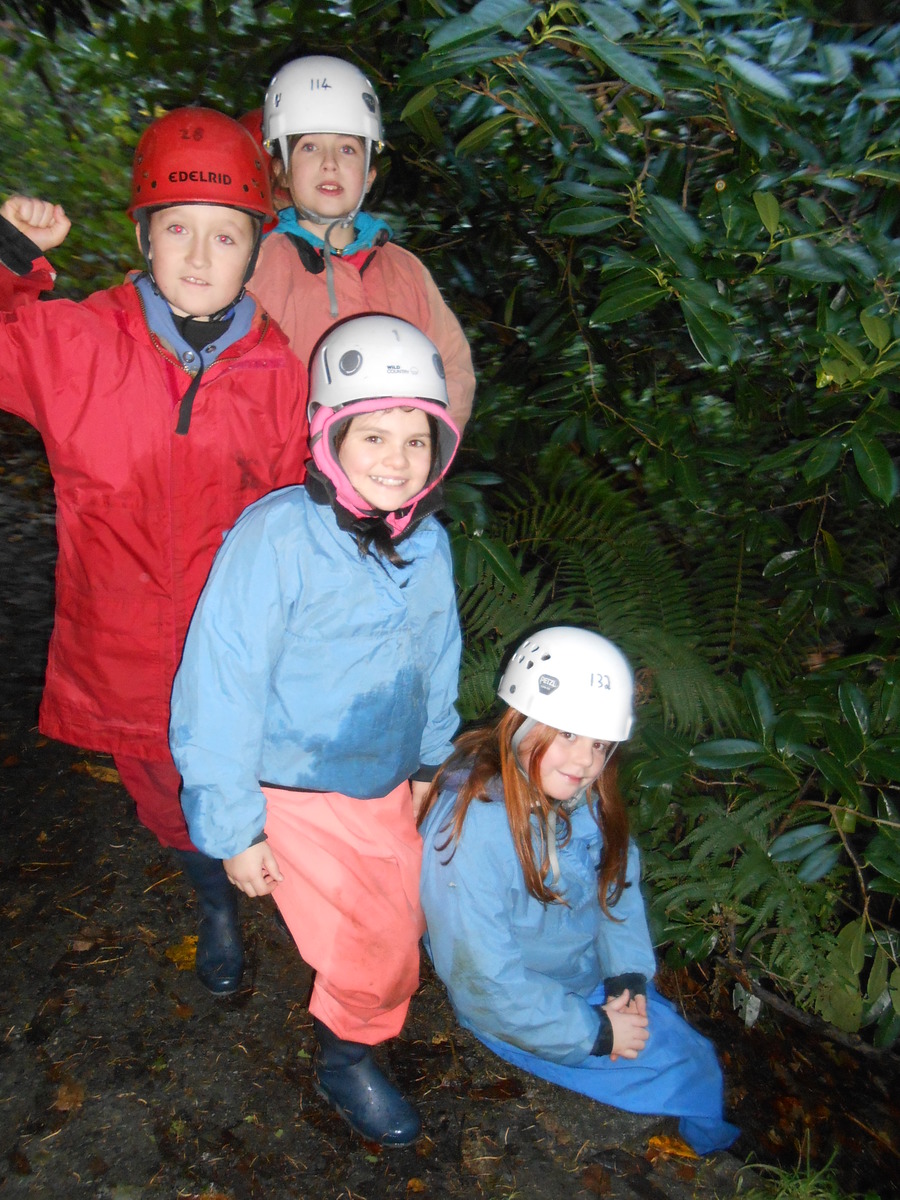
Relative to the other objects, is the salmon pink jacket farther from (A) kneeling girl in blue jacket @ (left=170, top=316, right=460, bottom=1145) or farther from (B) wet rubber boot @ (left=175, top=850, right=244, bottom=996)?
(B) wet rubber boot @ (left=175, top=850, right=244, bottom=996)

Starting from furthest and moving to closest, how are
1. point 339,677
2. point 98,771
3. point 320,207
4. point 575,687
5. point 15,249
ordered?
point 98,771 < point 320,207 < point 575,687 < point 339,677 < point 15,249

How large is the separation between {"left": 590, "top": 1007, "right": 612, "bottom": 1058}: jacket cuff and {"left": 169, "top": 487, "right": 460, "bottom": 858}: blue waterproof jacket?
3.03ft

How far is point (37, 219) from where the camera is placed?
2.02 m

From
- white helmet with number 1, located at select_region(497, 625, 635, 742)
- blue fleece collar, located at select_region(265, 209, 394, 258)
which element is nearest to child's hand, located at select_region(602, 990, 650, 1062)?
white helmet with number 1, located at select_region(497, 625, 635, 742)

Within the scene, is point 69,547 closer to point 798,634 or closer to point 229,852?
point 229,852

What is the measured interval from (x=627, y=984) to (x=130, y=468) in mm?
2017

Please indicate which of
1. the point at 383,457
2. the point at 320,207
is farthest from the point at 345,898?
the point at 320,207

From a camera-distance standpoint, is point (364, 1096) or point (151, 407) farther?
point (364, 1096)

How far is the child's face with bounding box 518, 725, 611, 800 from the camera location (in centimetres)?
233

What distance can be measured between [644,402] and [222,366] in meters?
2.01

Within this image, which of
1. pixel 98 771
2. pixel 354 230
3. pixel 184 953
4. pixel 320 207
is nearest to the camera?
pixel 320 207

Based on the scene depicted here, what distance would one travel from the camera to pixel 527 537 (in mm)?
3834

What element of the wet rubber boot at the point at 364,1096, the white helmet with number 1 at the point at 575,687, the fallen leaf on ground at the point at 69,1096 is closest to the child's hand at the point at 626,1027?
the wet rubber boot at the point at 364,1096

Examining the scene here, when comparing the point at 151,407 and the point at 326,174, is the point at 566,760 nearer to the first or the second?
the point at 151,407
